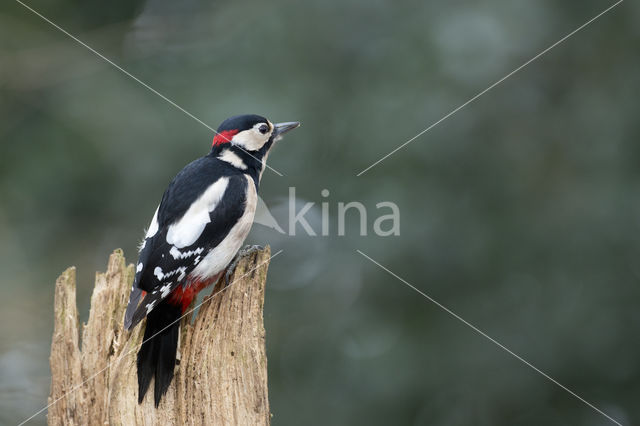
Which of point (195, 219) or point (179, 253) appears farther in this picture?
point (195, 219)

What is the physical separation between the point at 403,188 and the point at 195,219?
222cm

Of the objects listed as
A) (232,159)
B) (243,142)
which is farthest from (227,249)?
(243,142)

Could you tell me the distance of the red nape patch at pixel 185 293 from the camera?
331cm

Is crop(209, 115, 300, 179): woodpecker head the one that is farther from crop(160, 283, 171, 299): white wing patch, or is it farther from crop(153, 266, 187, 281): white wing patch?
crop(160, 283, 171, 299): white wing patch

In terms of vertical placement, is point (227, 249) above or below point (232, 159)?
below


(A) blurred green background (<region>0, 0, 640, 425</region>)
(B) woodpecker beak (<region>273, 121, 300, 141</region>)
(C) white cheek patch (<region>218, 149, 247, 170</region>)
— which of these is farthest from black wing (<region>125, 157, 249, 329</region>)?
(A) blurred green background (<region>0, 0, 640, 425</region>)

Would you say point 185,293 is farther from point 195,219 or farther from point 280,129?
point 280,129

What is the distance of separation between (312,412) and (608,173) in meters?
2.66

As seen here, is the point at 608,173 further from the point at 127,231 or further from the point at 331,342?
the point at 127,231

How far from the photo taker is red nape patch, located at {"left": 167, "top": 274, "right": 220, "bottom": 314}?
3309mm

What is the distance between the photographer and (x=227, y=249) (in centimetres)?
351

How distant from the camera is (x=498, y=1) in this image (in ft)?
17.8

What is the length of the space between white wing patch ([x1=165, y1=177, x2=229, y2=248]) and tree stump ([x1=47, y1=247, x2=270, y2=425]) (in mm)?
278

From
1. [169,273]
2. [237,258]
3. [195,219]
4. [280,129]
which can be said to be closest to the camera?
[169,273]
